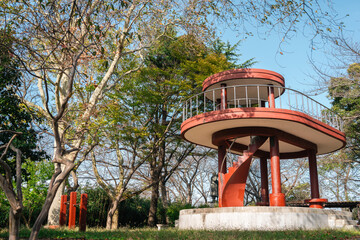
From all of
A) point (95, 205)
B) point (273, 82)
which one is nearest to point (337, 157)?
point (273, 82)

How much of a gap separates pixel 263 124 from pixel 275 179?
2.36m

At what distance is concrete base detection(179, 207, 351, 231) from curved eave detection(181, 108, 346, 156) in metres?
3.42

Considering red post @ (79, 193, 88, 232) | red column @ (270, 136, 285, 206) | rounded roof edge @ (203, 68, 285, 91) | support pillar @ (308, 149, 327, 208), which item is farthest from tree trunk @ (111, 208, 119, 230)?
support pillar @ (308, 149, 327, 208)

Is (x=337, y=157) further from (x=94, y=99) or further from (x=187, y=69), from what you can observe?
(x=94, y=99)

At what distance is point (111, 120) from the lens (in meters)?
19.2

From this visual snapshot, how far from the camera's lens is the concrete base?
39.3ft

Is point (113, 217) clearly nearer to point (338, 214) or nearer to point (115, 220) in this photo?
point (115, 220)

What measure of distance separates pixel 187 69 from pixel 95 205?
33.4 ft

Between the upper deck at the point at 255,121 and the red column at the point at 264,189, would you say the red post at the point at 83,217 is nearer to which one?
the upper deck at the point at 255,121

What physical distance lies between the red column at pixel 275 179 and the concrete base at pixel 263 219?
3.19ft

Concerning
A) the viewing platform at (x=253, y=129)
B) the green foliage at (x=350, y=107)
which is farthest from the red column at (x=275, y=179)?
the green foliage at (x=350, y=107)

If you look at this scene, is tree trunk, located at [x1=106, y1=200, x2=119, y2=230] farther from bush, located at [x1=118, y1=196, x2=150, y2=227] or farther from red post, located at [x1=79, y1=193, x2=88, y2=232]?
red post, located at [x1=79, y1=193, x2=88, y2=232]

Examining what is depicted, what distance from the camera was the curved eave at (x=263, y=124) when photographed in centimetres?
1288

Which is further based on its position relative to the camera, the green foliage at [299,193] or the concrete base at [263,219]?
the green foliage at [299,193]
